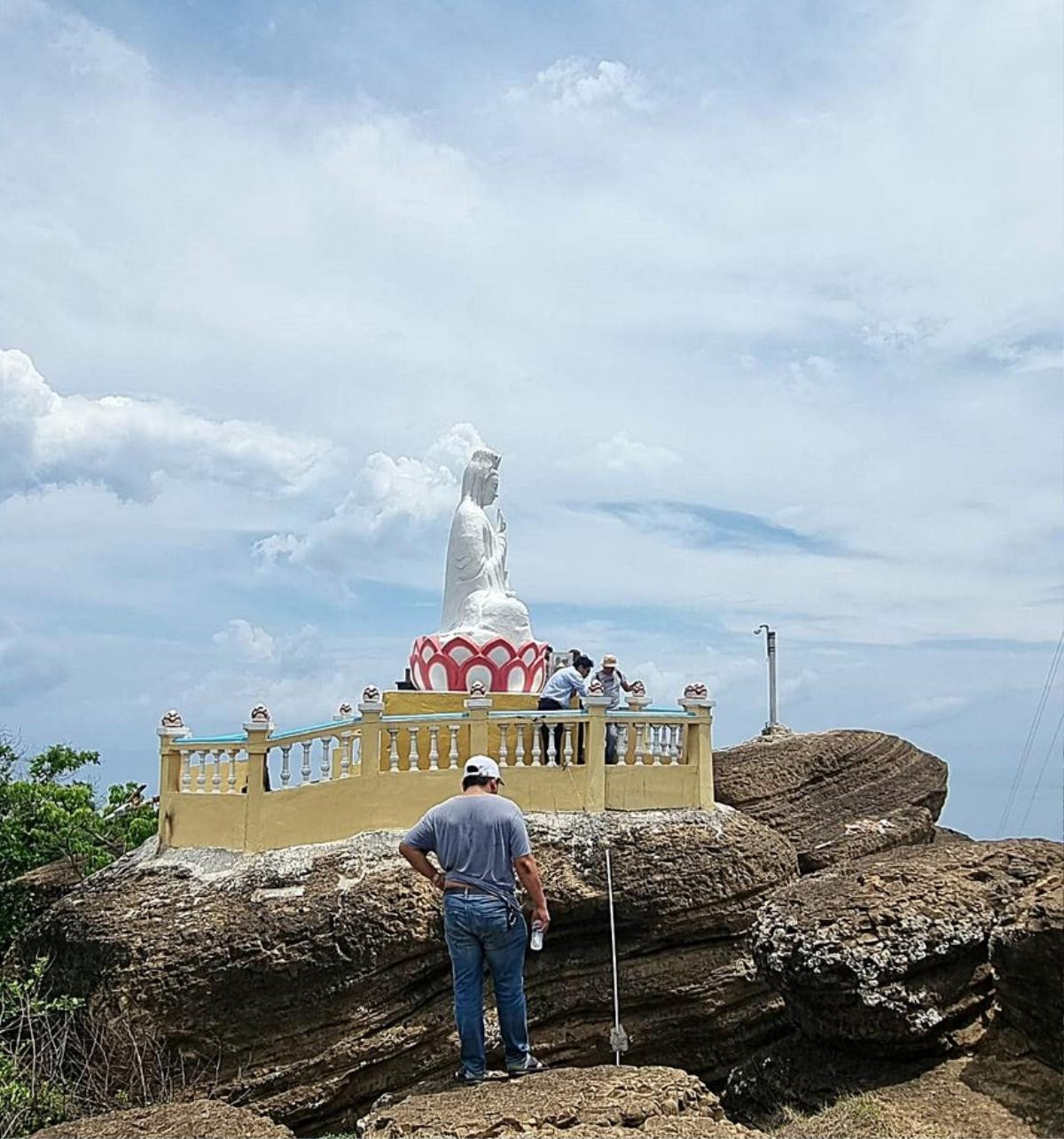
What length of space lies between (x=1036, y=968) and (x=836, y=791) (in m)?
5.86

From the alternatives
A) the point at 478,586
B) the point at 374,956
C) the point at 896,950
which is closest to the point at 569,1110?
the point at 896,950

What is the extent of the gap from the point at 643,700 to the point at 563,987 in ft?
11.9

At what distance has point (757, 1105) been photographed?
9398mm

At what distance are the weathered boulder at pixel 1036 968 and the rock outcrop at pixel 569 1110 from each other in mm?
2226

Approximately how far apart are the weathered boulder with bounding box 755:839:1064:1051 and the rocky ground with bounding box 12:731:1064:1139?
2 cm

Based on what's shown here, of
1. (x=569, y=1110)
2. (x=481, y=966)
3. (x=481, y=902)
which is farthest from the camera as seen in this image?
(x=481, y=966)

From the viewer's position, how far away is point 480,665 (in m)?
13.8

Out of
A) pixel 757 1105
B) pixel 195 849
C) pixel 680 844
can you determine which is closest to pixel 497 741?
pixel 680 844

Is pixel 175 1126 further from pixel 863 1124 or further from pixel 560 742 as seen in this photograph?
pixel 560 742

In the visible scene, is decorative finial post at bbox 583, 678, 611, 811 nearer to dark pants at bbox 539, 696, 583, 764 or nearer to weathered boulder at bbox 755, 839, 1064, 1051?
dark pants at bbox 539, 696, 583, 764

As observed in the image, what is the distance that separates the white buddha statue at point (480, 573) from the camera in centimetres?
1430

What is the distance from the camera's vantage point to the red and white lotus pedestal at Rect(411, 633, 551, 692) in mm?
13797

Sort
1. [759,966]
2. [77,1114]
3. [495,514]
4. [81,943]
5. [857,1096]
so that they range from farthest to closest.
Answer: [495,514] < [81,943] < [77,1114] < [759,966] < [857,1096]

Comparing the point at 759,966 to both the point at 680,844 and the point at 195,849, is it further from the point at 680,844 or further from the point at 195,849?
the point at 195,849
